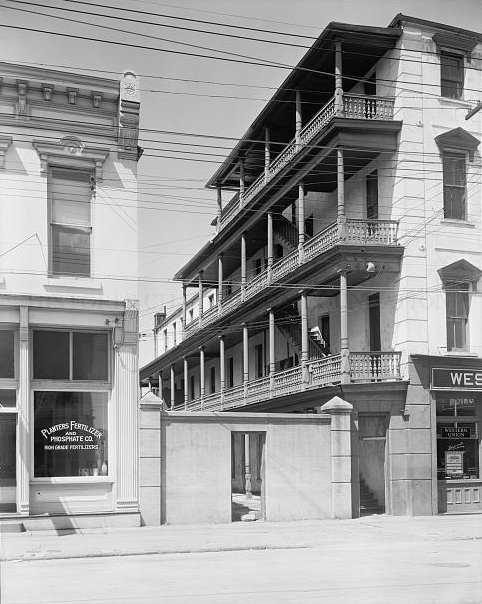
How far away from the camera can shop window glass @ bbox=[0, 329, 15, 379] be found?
16.1 meters

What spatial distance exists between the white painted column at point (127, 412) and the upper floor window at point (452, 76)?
9.12 meters

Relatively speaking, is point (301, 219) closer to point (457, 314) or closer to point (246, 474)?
point (457, 314)

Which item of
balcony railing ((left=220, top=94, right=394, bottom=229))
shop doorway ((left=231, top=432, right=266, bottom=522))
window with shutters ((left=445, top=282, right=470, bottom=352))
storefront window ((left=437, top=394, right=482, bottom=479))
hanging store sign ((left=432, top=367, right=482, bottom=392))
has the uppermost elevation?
balcony railing ((left=220, top=94, right=394, bottom=229))

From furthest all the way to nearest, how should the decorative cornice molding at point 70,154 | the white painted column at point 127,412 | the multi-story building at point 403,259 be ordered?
the multi-story building at point 403,259
the white painted column at point 127,412
the decorative cornice molding at point 70,154

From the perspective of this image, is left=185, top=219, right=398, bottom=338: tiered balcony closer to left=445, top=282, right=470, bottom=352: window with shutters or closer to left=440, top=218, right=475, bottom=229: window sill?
left=440, top=218, right=475, bottom=229: window sill

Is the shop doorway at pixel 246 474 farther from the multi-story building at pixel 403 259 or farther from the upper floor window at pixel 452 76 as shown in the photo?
the upper floor window at pixel 452 76

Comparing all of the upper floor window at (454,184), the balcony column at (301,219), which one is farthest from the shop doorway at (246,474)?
the upper floor window at (454,184)

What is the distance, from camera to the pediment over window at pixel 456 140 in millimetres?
20844

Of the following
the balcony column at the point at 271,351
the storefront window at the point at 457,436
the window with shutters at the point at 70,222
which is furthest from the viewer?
the balcony column at the point at 271,351

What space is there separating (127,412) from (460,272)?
9.42 metres

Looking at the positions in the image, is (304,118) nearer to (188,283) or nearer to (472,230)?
(472,230)

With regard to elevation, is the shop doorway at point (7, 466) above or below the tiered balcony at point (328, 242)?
below

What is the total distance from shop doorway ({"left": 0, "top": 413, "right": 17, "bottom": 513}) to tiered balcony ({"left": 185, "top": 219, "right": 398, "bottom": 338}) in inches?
372

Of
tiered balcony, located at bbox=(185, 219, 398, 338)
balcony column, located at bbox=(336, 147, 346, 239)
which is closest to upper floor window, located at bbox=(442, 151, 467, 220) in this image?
tiered balcony, located at bbox=(185, 219, 398, 338)
